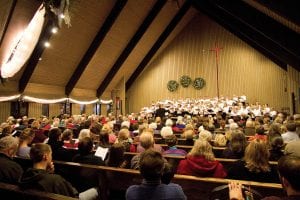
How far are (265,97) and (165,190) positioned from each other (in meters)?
14.4

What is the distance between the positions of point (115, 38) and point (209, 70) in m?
6.04

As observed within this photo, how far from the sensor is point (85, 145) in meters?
3.44

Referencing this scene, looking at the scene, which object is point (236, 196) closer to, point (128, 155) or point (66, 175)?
point (66, 175)

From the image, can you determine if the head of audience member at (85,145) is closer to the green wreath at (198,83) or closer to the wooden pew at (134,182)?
the wooden pew at (134,182)

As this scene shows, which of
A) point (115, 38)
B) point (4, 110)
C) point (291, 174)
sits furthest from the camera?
point (115, 38)

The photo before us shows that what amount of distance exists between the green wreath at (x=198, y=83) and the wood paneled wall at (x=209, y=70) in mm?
189

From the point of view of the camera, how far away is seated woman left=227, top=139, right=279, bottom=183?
271 cm

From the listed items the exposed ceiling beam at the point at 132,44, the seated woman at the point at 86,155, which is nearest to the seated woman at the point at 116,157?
the seated woman at the point at 86,155

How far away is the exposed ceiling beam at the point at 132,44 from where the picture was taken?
13.1m

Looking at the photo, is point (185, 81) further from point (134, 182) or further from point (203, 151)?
point (134, 182)

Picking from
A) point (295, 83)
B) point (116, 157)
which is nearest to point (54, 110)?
point (295, 83)

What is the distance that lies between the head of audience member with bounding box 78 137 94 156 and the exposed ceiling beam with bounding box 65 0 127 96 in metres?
8.97

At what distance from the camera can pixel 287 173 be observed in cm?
151

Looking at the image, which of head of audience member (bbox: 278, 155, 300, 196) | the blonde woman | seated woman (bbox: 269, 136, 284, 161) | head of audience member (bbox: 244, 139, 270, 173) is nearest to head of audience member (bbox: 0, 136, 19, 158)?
the blonde woman
